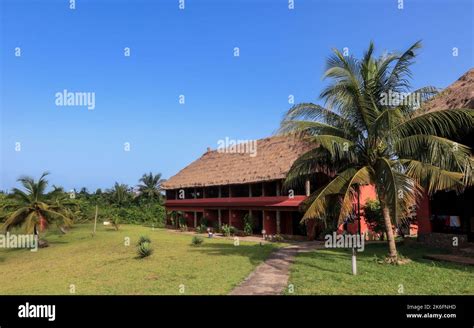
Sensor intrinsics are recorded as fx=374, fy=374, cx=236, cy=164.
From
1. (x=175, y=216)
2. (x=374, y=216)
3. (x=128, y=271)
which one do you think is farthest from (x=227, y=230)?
(x=128, y=271)

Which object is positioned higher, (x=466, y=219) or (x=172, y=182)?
(x=172, y=182)

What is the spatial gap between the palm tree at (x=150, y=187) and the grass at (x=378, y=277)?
1637 inches

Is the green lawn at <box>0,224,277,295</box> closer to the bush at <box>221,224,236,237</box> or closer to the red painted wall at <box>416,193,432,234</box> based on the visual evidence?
the bush at <box>221,224,236,237</box>

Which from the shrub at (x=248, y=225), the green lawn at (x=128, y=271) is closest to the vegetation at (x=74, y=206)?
the green lawn at (x=128, y=271)

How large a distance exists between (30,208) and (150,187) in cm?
3095

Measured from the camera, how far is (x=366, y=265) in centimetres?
1181

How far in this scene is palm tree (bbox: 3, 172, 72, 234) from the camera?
72.3 feet

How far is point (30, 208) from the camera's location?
22188 mm

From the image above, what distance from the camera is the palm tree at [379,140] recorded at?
35.2 ft

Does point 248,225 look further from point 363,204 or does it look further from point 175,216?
point 175,216

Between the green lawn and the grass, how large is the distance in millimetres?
1869

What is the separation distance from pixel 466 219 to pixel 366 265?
5047 mm
